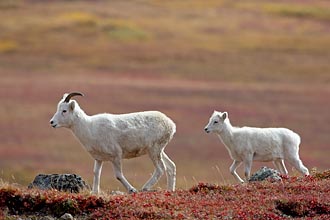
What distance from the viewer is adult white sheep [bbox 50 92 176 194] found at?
20125 mm

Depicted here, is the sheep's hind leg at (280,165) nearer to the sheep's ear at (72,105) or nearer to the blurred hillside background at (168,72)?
the sheep's ear at (72,105)

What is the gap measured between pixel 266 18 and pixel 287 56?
69.1ft

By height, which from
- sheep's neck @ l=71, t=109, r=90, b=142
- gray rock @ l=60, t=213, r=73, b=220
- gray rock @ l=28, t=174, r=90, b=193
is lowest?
gray rock @ l=60, t=213, r=73, b=220

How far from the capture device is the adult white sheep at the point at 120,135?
66.0 ft

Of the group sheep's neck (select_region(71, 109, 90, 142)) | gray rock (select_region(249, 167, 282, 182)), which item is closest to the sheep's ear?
sheep's neck (select_region(71, 109, 90, 142))

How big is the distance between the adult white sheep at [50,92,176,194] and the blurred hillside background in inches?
560

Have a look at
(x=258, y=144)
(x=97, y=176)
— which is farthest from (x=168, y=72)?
(x=97, y=176)

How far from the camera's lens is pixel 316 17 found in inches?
4338

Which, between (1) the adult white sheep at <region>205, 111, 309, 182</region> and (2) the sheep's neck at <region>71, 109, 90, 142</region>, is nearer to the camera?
(2) the sheep's neck at <region>71, 109, 90, 142</region>

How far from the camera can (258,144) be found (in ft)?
76.6

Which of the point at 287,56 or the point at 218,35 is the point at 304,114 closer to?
the point at 287,56

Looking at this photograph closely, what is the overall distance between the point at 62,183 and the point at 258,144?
658 cm

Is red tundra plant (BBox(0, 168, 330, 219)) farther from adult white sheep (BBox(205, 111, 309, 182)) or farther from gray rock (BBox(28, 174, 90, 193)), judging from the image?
adult white sheep (BBox(205, 111, 309, 182))

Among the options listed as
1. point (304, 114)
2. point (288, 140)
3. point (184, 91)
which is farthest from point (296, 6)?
point (288, 140)
